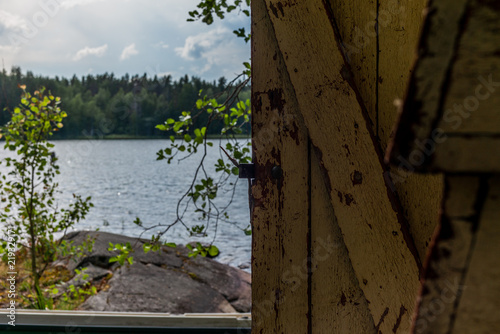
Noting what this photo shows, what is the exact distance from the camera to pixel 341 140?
125 centimetres

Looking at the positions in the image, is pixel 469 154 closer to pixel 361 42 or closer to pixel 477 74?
pixel 477 74

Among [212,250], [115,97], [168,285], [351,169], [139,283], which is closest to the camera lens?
[351,169]

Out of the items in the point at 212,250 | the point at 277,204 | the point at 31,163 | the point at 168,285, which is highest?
the point at 277,204

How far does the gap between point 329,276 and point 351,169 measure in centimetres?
31

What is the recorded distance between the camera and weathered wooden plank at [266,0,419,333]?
4.03ft

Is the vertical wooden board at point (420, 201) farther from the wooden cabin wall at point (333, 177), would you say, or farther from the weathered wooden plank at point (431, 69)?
the weathered wooden plank at point (431, 69)

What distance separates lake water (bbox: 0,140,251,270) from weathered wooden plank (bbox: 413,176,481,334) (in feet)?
9.42

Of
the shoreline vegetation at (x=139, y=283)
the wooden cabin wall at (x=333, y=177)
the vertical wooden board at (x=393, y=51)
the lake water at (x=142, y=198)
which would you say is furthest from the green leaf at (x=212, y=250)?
the shoreline vegetation at (x=139, y=283)

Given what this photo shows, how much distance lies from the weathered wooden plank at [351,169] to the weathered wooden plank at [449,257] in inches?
34.5

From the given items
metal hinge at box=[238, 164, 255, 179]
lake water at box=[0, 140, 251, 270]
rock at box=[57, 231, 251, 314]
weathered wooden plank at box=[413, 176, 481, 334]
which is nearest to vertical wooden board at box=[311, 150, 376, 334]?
metal hinge at box=[238, 164, 255, 179]

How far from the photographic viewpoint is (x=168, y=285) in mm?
5504

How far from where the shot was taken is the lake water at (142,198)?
10.3 meters

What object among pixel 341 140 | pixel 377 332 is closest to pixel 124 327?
pixel 377 332

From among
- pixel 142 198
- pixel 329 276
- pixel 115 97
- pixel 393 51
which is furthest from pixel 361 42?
pixel 115 97
